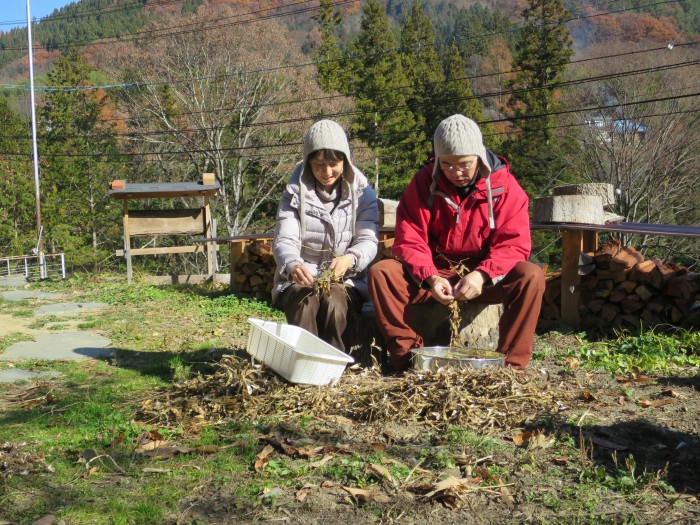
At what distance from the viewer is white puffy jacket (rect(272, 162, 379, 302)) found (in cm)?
447

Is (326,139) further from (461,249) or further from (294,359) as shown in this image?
(294,359)

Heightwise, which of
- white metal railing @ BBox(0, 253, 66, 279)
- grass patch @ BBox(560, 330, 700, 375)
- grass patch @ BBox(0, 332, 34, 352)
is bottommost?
white metal railing @ BBox(0, 253, 66, 279)

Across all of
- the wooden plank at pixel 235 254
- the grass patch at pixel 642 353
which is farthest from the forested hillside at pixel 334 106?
the grass patch at pixel 642 353

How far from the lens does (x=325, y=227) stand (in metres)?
4.53

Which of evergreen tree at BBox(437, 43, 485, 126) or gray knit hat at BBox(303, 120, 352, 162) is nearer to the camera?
gray knit hat at BBox(303, 120, 352, 162)

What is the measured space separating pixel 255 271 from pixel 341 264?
192 inches

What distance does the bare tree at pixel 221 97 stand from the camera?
25.3m

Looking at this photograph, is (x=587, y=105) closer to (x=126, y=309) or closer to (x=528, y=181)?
(x=528, y=181)

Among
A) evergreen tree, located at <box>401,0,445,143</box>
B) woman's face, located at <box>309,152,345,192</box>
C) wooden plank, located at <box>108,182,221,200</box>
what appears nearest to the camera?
woman's face, located at <box>309,152,345,192</box>

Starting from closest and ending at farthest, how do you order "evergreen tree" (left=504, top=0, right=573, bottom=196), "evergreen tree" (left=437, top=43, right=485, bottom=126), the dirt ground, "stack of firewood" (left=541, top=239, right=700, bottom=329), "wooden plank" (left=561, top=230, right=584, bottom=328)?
the dirt ground
"stack of firewood" (left=541, top=239, right=700, bottom=329)
"wooden plank" (left=561, top=230, right=584, bottom=328)
"evergreen tree" (left=504, top=0, right=573, bottom=196)
"evergreen tree" (left=437, top=43, right=485, bottom=126)

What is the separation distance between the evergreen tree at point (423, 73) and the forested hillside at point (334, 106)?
0.09 metres

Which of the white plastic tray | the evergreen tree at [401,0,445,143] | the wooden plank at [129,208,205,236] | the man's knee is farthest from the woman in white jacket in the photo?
the evergreen tree at [401,0,445,143]

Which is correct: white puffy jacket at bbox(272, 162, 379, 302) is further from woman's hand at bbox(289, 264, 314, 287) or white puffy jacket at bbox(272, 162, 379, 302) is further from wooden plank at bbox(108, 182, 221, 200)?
wooden plank at bbox(108, 182, 221, 200)

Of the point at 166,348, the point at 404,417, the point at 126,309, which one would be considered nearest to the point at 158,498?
the point at 404,417
